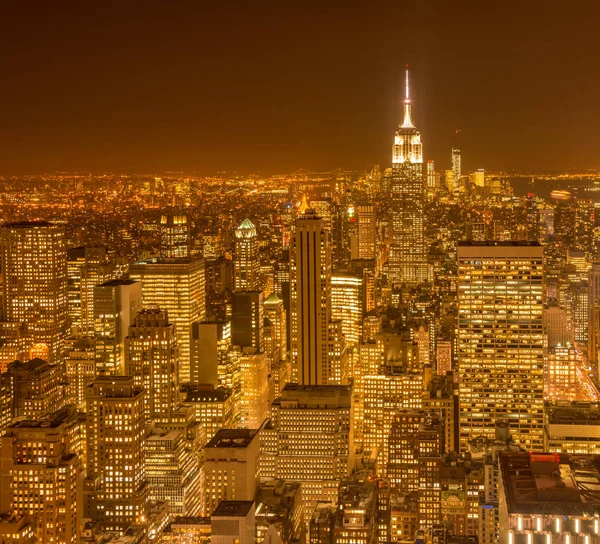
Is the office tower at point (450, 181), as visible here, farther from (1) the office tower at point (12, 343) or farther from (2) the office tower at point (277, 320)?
(1) the office tower at point (12, 343)

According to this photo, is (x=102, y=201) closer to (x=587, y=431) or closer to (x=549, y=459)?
(x=587, y=431)

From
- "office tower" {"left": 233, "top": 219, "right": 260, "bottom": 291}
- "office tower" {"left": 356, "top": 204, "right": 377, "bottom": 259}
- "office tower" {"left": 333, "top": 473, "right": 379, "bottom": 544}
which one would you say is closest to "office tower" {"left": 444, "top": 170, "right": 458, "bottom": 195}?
"office tower" {"left": 356, "top": 204, "right": 377, "bottom": 259}

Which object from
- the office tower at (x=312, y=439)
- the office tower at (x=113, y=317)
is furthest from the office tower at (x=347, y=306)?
the office tower at (x=113, y=317)

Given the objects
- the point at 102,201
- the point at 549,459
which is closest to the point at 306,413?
the point at 102,201

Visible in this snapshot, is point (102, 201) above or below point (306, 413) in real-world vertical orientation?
above

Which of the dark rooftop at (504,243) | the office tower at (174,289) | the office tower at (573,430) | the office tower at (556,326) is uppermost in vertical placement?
the dark rooftop at (504,243)

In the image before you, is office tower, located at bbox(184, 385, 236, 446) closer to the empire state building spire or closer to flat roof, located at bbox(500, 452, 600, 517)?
the empire state building spire
